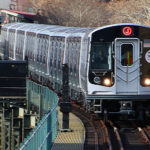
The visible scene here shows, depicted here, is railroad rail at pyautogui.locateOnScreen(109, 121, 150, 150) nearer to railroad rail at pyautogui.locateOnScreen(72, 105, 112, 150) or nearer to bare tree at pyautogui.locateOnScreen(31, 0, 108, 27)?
railroad rail at pyautogui.locateOnScreen(72, 105, 112, 150)

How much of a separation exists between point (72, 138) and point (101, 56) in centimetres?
243

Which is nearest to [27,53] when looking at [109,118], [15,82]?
[15,82]

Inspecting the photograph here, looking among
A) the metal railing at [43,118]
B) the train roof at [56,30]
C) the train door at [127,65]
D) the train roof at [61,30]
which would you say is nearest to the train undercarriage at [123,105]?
the train door at [127,65]

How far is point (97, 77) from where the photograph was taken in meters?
16.3

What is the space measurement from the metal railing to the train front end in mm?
1357

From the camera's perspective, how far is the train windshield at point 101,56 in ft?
53.2

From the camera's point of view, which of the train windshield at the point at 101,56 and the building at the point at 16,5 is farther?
the building at the point at 16,5

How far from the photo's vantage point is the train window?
16156mm

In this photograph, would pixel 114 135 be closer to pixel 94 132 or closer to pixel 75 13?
pixel 94 132

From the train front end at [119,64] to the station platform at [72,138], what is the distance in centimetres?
96

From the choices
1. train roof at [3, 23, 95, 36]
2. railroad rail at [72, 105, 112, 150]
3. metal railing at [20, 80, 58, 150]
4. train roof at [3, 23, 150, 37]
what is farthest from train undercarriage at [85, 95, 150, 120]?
train roof at [3, 23, 95, 36]

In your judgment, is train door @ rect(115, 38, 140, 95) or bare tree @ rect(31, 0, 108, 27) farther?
bare tree @ rect(31, 0, 108, 27)

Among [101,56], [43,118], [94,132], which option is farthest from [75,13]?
[43,118]

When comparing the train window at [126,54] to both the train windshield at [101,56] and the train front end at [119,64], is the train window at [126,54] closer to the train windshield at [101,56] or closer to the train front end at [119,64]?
the train front end at [119,64]
